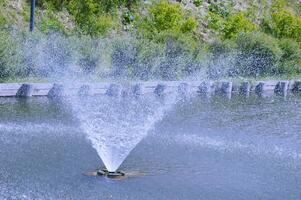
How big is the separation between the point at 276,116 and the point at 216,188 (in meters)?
12.1

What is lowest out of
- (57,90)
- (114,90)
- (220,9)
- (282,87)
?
(282,87)

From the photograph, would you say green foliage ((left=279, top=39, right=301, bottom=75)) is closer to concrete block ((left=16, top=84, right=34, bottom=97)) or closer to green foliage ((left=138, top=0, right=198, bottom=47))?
green foliage ((left=138, top=0, right=198, bottom=47))

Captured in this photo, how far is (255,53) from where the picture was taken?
39656mm

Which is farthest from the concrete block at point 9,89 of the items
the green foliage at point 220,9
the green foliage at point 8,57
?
the green foliage at point 220,9

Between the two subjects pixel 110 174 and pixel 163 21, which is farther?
pixel 163 21

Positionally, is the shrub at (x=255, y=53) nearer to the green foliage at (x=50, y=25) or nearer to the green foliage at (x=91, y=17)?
the green foliage at (x=91, y=17)

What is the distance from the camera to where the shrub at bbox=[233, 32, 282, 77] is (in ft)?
128

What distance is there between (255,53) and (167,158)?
23.9 metres

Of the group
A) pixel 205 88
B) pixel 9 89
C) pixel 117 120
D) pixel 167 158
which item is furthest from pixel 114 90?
pixel 167 158

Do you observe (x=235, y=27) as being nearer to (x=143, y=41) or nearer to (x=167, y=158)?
(x=143, y=41)

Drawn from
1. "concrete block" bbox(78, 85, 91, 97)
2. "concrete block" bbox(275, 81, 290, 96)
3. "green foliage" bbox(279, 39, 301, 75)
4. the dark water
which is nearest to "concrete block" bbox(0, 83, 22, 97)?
the dark water

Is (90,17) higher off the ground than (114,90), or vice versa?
(90,17)

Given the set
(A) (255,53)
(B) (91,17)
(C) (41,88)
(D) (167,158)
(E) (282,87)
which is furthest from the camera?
(A) (255,53)

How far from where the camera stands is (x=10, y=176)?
13.8 metres
